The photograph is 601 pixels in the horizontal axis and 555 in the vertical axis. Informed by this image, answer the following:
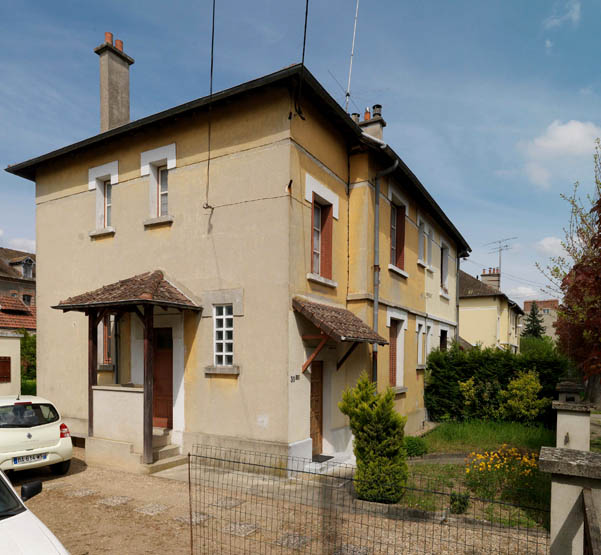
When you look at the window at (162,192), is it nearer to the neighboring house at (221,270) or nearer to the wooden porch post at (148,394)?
the neighboring house at (221,270)

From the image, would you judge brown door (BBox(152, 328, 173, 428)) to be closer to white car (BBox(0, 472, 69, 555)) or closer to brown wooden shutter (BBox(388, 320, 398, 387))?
brown wooden shutter (BBox(388, 320, 398, 387))

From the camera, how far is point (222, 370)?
976cm

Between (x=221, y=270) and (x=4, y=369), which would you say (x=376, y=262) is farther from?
(x=4, y=369)

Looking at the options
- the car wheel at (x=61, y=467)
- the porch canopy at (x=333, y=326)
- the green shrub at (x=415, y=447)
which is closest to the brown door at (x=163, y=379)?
the car wheel at (x=61, y=467)

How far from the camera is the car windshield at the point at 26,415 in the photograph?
27.2ft

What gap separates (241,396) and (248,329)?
1.34 m

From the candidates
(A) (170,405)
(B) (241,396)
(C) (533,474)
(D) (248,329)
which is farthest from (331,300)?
(C) (533,474)

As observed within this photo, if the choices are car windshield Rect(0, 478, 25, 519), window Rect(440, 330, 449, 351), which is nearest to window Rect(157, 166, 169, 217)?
car windshield Rect(0, 478, 25, 519)

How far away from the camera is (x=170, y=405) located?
1090cm

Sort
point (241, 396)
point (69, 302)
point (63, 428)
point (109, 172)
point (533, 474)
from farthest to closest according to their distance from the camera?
point (109, 172) < point (69, 302) < point (241, 396) < point (63, 428) < point (533, 474)

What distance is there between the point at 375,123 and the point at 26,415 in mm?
10825

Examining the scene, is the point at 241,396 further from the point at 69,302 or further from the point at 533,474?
the point at 533,474

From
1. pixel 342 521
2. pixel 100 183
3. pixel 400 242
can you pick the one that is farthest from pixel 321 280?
pixel 100 183

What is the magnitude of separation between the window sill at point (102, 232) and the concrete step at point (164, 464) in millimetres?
5583
